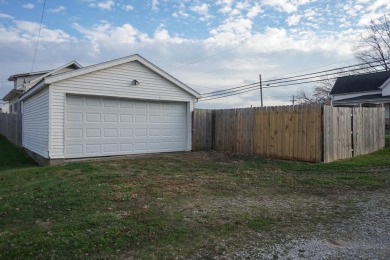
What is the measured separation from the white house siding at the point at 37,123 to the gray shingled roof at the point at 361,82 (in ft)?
105

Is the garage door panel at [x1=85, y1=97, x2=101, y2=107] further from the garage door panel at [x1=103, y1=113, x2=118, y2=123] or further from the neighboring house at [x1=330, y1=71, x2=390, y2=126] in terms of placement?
the neighboring house at [x1=330, y1=71, x2=390, y2=126]

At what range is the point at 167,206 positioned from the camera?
19.0 feet

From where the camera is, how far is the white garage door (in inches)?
460

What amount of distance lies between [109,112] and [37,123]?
3051 millimetres

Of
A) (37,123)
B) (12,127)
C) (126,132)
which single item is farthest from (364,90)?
(12,127)

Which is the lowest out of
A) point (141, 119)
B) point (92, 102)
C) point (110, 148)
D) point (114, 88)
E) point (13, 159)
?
point (13, 159)

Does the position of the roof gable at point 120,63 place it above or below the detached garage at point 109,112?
above

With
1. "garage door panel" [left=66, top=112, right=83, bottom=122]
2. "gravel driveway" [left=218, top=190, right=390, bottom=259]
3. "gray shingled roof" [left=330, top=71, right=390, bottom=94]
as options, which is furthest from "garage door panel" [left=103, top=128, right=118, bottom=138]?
"gray shingled roof" [left=330, top=71, right=390, bottom=94]

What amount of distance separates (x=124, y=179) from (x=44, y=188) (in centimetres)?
188

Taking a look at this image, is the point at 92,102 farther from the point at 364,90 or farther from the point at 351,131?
the point at 364,90

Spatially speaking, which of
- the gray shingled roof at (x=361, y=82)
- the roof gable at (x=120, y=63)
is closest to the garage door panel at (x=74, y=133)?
the roof gable at (x=120, y=63)

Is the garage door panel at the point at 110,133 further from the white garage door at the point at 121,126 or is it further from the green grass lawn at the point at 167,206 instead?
the green grass lawn at the point at 167,206

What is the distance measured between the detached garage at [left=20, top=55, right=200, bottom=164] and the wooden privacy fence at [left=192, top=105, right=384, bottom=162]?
4.47ft

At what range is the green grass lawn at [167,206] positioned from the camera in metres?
4.02
